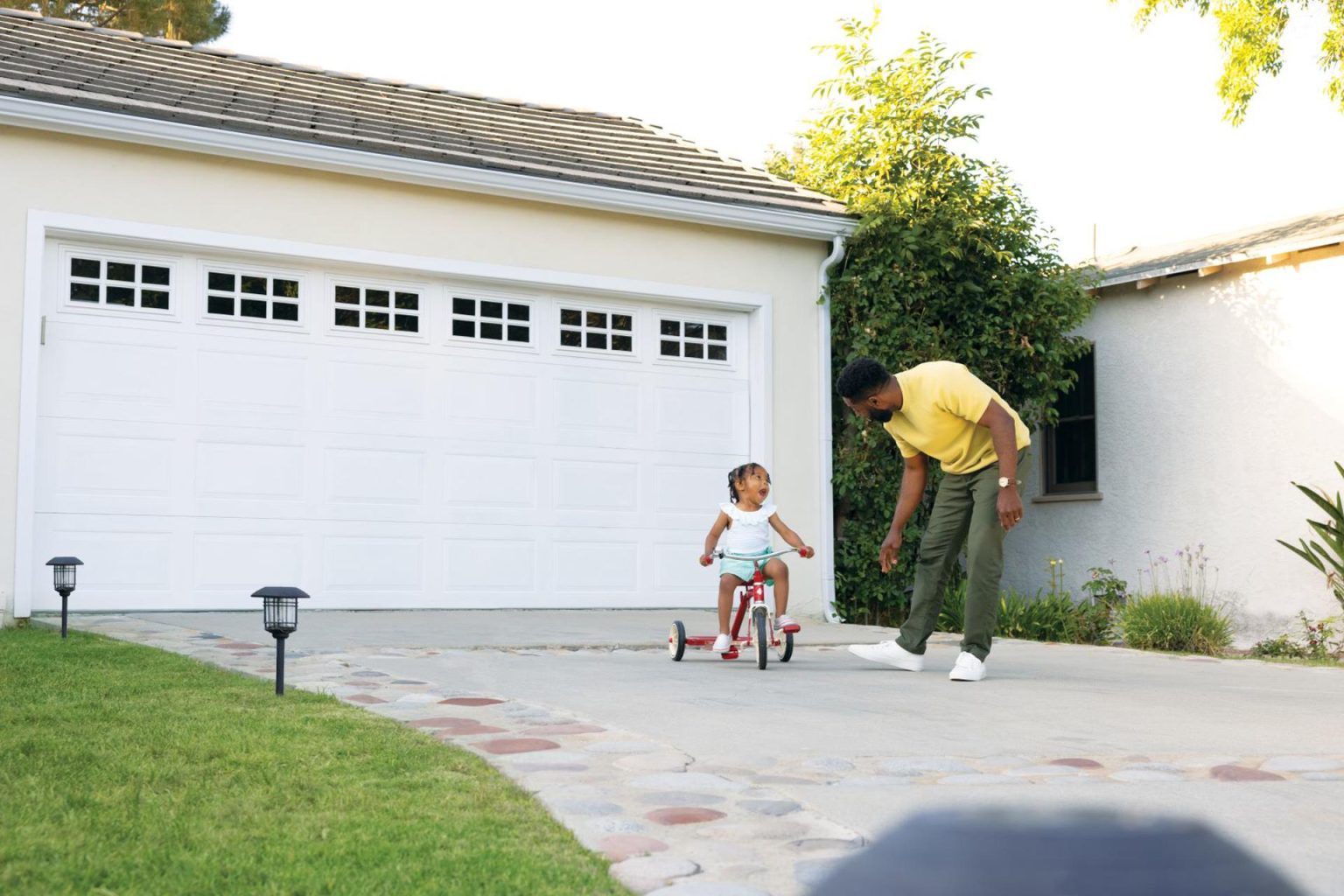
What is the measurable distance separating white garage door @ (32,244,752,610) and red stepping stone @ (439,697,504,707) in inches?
184

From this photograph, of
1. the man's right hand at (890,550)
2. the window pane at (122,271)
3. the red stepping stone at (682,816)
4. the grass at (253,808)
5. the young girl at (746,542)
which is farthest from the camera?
the window pane at (122,271)

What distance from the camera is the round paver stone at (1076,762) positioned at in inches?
166

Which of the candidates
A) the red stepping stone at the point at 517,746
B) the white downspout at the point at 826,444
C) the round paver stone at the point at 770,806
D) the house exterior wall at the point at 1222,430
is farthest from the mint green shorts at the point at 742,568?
the house exterior wall at the point at 1222,430

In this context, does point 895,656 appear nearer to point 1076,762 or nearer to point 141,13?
point 1076,762

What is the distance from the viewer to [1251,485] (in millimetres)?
11672

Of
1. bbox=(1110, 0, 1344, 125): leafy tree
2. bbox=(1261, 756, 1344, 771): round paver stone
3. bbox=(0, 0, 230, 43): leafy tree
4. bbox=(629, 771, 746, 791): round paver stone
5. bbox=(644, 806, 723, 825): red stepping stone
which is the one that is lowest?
bbox=(1261, 756, 1344, 771): round paver stone

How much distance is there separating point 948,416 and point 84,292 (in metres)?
6.01

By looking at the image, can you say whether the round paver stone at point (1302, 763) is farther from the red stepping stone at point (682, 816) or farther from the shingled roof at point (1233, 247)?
the shingled roof at point (1233, 247)

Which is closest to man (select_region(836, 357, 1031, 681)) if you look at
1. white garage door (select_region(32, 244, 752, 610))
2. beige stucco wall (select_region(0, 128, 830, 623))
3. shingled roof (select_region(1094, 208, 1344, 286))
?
white garage door (select_region(32, 244, 752, 610))

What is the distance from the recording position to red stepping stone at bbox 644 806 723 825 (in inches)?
132

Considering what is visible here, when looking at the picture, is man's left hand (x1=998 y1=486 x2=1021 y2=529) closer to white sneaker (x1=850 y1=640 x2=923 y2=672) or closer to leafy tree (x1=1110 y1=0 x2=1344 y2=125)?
white sneaker (x1=850 y1=640 x2=923 y2=672)

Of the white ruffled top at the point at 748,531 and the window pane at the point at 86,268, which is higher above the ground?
the window pane at the point at 86,268

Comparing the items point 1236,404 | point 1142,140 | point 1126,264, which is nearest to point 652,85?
point 1142,140

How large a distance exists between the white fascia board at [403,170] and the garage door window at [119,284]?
84cm
